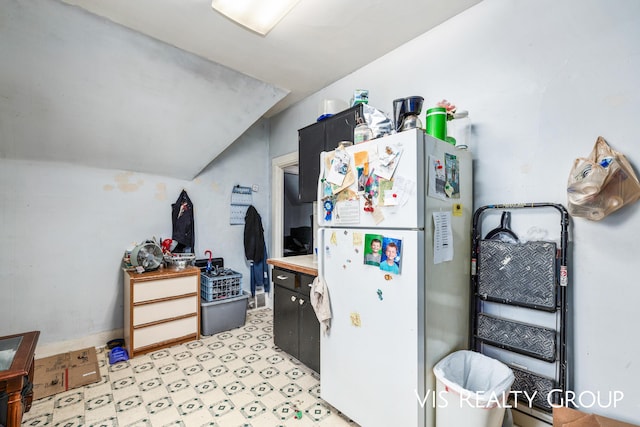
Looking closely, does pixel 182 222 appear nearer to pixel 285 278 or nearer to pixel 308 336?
pixel 285 278

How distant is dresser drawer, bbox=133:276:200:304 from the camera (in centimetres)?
254

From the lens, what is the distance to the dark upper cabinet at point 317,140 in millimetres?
2133

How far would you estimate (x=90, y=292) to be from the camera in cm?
275

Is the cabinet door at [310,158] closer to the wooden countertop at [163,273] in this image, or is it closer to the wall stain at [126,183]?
the wooden countertop at [163,273]

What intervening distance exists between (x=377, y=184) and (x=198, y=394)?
1945mm

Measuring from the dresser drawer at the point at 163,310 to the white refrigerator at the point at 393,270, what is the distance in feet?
5.42

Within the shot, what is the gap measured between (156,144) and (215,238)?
1290mm

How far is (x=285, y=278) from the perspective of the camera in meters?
2.50

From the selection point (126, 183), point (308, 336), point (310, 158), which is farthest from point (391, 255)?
point (126, 183)

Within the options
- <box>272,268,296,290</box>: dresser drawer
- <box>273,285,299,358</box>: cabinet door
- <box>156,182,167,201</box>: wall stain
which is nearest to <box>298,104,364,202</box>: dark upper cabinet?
<box>272,268,296,290</box>: dresser drawer

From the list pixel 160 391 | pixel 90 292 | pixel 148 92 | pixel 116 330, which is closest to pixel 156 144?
pixel 148 92

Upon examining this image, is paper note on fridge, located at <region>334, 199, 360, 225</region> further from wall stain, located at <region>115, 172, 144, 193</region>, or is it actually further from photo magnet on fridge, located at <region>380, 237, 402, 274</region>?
wall stain, located at <region>115, 172, 144, 193</region>

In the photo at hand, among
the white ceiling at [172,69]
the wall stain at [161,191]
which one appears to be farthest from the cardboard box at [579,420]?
the wall stain at [161,191]

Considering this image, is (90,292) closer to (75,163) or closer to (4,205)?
(4,205)
